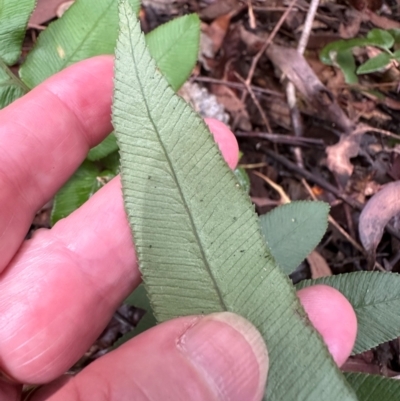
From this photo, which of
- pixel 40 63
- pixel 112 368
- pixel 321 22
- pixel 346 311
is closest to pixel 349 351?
pixel 346 311

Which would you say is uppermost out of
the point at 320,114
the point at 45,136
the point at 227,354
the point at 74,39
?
the point at 74,39

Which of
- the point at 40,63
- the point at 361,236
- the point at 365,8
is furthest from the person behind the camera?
the point at 365,8

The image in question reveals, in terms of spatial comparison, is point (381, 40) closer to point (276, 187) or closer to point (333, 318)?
point (276, 187)

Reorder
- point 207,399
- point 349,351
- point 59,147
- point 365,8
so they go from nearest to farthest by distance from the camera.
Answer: point 207,399 < point 349,351 < point 59,147 < point 365,8

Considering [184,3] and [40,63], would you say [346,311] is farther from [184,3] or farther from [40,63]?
[184,3]

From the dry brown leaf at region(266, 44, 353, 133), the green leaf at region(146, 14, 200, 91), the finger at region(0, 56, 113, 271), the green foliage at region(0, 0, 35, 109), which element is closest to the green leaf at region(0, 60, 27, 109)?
the green foliage at region(0, 0, 35, 109)

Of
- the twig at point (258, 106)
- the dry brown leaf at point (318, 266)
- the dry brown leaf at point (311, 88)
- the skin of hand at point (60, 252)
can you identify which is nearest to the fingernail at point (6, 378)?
the skin of hand at point (60, 252)

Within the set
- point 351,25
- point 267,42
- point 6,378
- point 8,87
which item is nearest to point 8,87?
point 8,87

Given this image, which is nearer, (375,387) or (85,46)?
(375,387)
